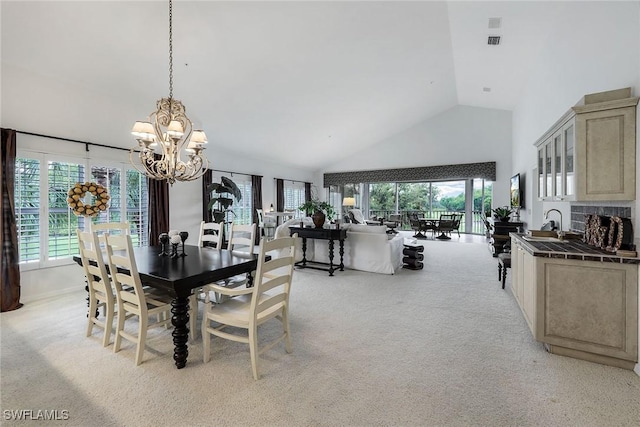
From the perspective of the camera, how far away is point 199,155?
10.1ft

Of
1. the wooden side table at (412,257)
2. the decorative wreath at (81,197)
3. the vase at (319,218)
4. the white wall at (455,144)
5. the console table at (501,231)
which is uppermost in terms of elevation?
the white wall at (455,144)

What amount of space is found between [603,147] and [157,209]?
5.98 meters

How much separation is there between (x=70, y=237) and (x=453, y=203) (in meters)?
11.1

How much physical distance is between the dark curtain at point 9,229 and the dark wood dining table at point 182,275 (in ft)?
6.84

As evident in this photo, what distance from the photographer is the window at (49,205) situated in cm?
372

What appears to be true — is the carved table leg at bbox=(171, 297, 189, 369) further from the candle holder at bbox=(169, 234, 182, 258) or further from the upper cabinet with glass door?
the upper cabinet with glass door

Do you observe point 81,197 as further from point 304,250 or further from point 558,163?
point 558,163

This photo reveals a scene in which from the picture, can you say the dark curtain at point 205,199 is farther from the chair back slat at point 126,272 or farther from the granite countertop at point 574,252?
the granite countertop at point 574,252

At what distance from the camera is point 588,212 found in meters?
2.97

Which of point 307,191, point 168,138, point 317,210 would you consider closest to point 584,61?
point 317,210

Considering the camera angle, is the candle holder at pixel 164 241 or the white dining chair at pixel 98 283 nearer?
the white dining chair at pixel 98 283

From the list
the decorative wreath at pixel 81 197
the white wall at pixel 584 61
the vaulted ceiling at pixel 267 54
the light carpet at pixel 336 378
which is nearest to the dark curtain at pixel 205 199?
the vaulted ceiling at pixel 267 54

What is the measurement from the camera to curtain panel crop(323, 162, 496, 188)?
28.8 feet

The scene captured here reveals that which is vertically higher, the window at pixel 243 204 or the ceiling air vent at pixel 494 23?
the ceiling air vent at pixel 494 23
